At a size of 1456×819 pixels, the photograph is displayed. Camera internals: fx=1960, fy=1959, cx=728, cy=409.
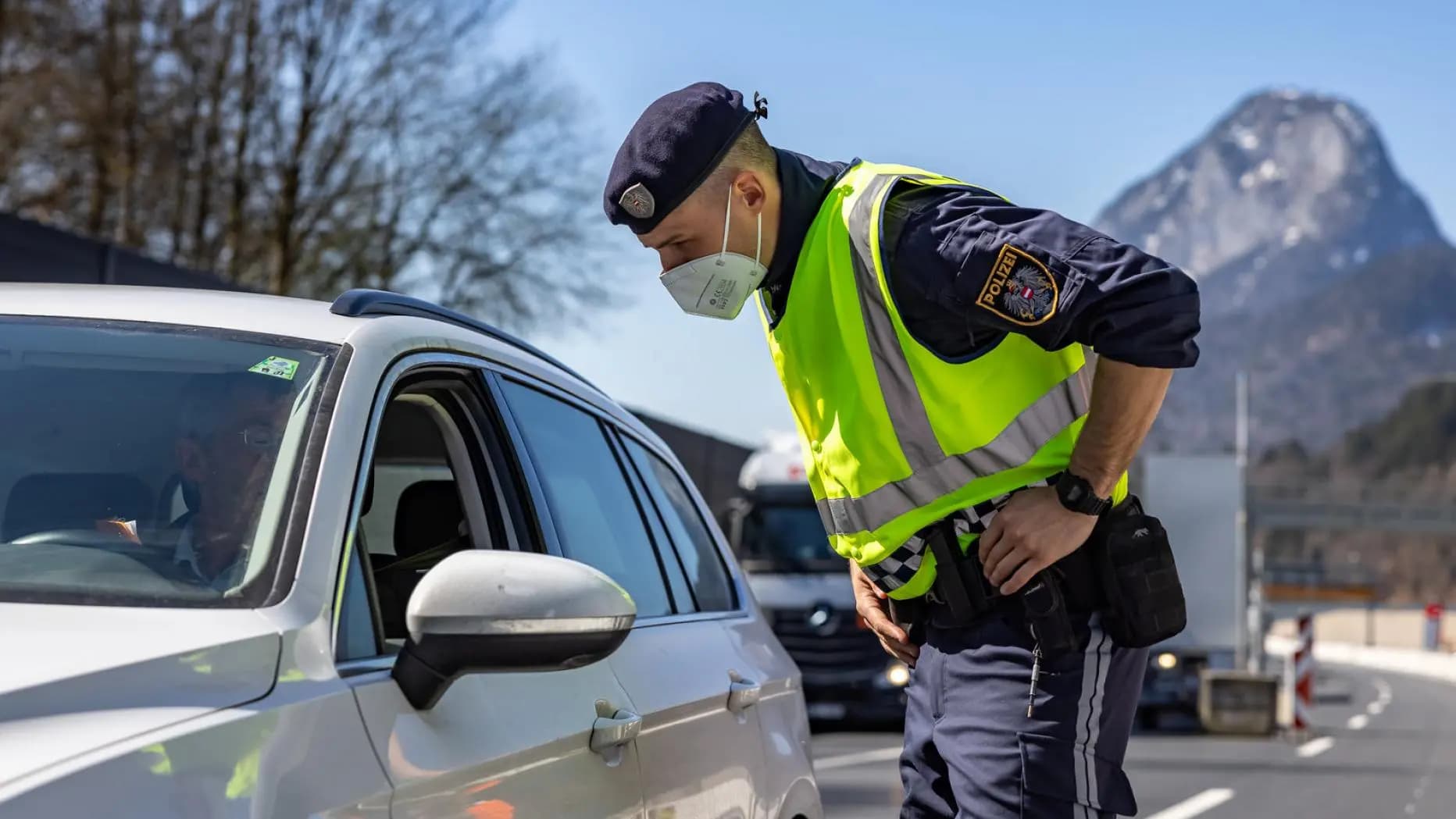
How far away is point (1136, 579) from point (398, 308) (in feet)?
4.07

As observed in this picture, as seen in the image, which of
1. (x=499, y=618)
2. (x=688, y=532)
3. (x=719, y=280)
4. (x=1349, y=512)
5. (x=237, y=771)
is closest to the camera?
(x=237, y=771)

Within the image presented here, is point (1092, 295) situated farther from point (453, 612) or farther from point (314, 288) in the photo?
point (314, 288)

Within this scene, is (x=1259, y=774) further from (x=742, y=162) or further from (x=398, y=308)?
(x=398, y=308)

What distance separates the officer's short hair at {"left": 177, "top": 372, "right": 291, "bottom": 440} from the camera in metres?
2.63

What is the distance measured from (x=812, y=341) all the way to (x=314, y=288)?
32.4 metres

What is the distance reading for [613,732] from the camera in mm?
2928

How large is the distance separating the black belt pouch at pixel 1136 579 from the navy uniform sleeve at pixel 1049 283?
0.34 metres

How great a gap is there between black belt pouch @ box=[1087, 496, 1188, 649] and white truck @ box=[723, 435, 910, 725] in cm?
1471

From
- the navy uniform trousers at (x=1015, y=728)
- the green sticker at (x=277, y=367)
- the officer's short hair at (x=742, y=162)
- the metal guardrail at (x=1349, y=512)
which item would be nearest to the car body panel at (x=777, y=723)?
the navy uniform trousers at (x=1015, y=728)

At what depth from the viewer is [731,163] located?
320 centimetres

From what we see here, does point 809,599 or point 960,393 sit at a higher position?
point 960,393

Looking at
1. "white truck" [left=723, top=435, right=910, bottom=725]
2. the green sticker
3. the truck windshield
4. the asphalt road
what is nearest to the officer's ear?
the green sticker

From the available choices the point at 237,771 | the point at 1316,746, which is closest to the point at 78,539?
the point at 237,771

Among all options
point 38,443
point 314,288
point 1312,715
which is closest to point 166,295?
point 38,443
